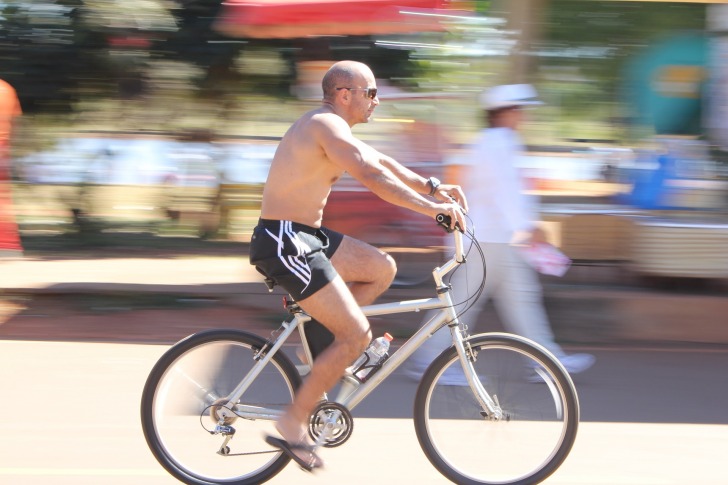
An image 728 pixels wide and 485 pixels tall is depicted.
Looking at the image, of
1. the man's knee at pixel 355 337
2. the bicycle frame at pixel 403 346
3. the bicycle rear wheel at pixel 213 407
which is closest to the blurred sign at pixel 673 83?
the bicycle frame at pixel 403 346

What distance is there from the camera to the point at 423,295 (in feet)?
24.2

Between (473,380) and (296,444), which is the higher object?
(473,380)

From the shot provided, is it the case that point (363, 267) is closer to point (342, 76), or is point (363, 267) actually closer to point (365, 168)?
point (365, 168)

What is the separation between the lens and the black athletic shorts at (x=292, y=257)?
375cm

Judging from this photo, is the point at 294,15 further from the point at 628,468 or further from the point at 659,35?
the point at 628,468

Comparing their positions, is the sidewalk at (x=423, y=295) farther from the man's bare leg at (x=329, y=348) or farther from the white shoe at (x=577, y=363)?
the man's bare leg at (x=329, y=348)

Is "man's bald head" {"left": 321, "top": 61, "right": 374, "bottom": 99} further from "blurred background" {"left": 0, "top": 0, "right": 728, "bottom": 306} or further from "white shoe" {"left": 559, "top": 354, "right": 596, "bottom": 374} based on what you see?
"blurred background" {"left": 0, "top": 0, "right": 728, "bottom": 306}

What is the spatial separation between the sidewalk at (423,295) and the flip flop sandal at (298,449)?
2.95 meters

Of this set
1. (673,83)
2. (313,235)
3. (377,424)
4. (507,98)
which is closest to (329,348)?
(313,235)

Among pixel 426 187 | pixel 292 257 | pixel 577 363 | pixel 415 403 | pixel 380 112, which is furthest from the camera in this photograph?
pixel 380 112

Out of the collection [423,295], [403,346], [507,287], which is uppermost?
[403,346]

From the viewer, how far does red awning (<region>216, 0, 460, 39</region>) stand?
7.36 m

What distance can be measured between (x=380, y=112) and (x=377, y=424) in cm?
332

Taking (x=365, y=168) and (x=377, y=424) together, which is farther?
(x=377, y=424)
